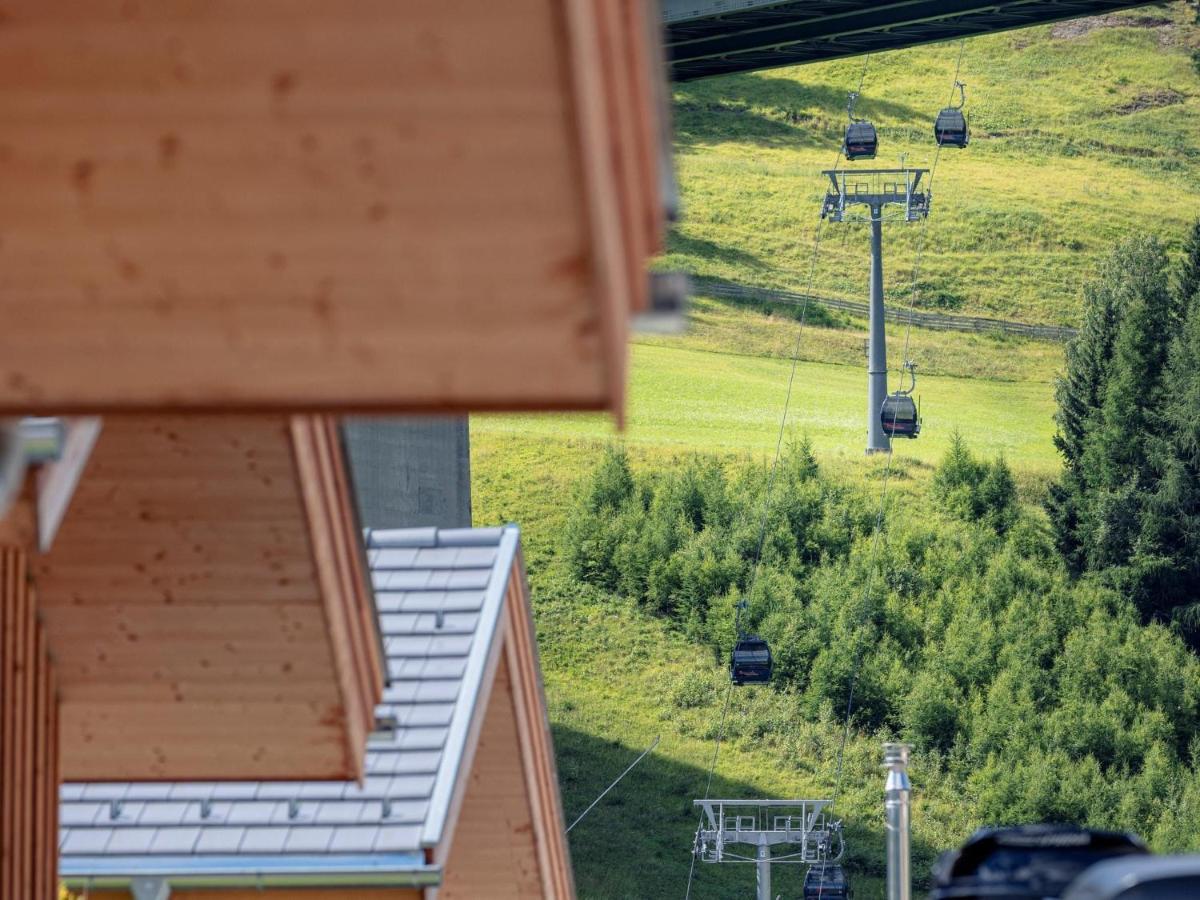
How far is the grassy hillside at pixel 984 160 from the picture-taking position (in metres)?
45.6

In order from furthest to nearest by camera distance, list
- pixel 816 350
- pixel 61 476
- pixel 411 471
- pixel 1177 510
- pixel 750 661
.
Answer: pixel 816 350, pixel 1177 510, pixel 750 661, pixel 411 471, pixel 61 476

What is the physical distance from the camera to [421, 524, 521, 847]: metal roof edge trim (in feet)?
23.6

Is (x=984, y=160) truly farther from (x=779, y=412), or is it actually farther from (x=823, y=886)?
(x=823, y=886)

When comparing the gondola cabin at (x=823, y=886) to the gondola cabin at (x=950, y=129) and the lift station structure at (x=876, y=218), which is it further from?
the gondola cabin at (x=950, y=129)

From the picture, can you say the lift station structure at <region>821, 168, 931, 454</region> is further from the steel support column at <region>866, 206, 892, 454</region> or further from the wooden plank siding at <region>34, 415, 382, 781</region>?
the wooden plank siding at <region>34, 415, 382, 781</region>

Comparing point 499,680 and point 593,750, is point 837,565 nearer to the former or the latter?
point 593,750

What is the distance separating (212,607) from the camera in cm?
546

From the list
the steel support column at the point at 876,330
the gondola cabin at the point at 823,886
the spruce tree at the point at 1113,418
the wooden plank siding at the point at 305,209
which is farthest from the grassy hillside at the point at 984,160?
the wooden plank siding at the point at 305,209

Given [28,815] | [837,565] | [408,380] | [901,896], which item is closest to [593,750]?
[837,565]

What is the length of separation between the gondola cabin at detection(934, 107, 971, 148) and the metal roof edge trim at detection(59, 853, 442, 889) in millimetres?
21760

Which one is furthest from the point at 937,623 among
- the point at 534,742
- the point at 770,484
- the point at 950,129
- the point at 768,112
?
the point at 534,742

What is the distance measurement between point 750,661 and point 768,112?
2950 cm

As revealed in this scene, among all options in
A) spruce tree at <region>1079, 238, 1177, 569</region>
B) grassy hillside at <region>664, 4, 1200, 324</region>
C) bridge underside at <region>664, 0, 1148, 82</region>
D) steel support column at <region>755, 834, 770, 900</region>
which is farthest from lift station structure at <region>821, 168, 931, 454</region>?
grassy hillside at <region>664, 4, 1200, 324</region>

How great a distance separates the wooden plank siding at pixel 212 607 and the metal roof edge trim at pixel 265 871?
1.37 m
